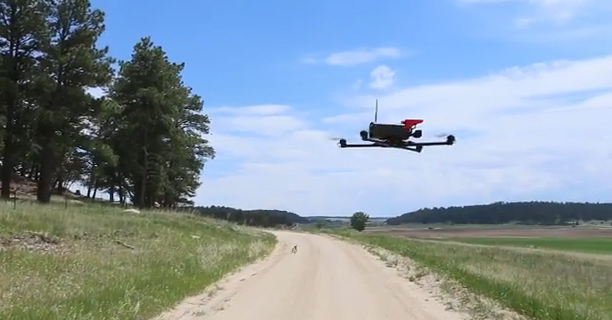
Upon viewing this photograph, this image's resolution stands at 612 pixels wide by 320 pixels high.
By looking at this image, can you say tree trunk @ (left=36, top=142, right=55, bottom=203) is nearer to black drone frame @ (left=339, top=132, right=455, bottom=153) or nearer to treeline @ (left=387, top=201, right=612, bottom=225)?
black drone frame @ (left=339, top=132, right=455, bottom=153)

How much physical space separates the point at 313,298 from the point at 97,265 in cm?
601

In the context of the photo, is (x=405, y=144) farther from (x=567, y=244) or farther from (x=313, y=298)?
(x=567, y=244)

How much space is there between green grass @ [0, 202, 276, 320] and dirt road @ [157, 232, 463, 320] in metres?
0.77

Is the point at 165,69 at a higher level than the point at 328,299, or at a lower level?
higher

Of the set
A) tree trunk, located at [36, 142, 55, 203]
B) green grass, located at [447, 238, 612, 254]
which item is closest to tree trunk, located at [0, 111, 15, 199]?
tree trunk, located at [36, 142, 55, 203]

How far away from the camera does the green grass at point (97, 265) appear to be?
12.8m

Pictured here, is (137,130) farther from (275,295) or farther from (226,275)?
(275,295)

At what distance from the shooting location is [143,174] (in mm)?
56062

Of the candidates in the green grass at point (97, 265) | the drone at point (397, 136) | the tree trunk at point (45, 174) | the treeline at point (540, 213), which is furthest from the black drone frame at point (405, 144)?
the treeline at point (540, 213)

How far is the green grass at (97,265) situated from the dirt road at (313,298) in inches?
30.5

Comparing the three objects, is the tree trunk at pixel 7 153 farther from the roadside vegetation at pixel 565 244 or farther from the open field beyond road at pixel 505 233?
the open field beyond road at pixel 505 233

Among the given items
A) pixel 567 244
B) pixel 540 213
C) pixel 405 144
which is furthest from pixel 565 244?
pixel 540 213

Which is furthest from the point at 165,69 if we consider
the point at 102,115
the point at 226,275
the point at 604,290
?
the point at 604,290

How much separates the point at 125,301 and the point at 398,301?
21.0 ft
